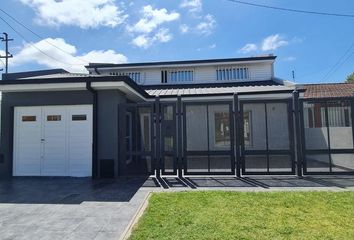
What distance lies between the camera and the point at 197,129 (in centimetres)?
1175

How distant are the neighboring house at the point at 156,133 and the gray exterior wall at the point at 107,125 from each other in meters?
0.03

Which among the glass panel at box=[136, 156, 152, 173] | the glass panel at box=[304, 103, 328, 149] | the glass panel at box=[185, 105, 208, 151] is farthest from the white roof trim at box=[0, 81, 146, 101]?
the glass panel at box=[304, 103, 328, 149]

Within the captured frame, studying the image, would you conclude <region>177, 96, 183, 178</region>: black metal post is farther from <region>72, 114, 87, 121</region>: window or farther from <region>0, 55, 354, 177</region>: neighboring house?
<region>72, 114, 87, 121</region>: window

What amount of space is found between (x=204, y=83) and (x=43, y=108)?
1230cm

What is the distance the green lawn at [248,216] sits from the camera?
449cm

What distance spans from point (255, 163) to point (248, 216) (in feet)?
15.3

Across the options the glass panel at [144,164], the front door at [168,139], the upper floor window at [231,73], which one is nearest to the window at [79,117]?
the glass panel at [144,164]

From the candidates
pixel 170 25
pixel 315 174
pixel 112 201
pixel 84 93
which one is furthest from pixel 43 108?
pixel 315 174

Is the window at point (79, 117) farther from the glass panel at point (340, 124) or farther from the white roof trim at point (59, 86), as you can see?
the glass panel at point (340, 124)

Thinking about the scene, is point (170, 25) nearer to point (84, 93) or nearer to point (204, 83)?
point (84, 93)

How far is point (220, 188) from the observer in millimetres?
7789

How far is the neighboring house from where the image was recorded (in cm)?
927

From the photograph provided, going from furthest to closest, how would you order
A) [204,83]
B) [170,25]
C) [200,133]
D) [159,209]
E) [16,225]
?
[204,83], [170,25], [200,133], [159,209], [16,225]

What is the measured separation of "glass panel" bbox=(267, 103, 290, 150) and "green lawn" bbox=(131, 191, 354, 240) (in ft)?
10.1
